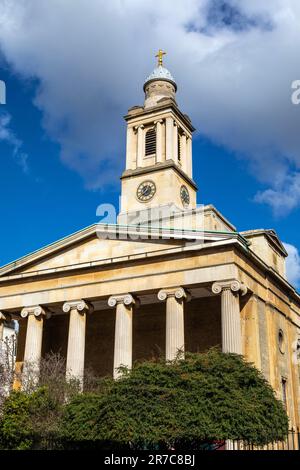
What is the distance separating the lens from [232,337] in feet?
100

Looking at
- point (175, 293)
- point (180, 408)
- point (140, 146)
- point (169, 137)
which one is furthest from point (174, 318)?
point (140, 146)

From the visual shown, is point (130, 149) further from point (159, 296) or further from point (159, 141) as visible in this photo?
point (159, 296)

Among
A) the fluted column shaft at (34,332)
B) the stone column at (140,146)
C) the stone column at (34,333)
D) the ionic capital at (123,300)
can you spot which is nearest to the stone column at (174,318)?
the ionic capital at (123,300)

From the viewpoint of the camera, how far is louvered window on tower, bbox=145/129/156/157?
5141 centimetres

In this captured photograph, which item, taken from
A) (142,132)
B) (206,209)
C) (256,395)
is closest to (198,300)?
(206,209)

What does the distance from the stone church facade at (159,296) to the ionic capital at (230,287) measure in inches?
2.3

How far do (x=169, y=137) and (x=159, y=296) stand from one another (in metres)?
20.6

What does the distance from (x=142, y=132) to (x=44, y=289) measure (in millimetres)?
20131

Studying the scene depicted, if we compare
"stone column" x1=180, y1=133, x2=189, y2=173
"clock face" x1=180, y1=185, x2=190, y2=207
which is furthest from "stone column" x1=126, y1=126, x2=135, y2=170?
"clock face" x1=180, y1=185, x2=190, y2=207

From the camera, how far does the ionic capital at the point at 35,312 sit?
37.4m

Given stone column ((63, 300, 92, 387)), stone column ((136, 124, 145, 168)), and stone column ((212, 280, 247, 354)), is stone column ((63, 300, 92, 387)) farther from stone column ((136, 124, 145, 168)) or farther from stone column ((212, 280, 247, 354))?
stone column ((136, 124, 145, 168))

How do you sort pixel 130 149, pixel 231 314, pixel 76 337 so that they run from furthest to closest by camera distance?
pixel 130 149 < pixel 76 337 < pixel 231 314

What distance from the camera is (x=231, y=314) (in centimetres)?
3112

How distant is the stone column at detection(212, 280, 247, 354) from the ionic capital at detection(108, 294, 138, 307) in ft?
17.2
